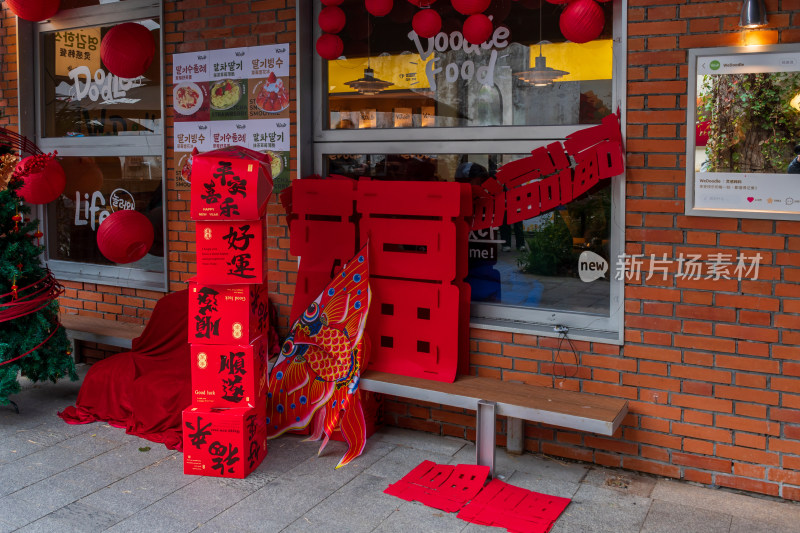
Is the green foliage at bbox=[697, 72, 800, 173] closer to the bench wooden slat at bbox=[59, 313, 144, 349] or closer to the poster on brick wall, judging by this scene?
the poster on brick wall

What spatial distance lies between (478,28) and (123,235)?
105 inches

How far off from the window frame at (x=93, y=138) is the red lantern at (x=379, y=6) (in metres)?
1.78

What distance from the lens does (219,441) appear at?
13.2 ft

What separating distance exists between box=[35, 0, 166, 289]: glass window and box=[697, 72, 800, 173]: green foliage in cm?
380

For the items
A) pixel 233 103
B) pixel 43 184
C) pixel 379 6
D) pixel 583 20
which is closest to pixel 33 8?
pixel 43 184

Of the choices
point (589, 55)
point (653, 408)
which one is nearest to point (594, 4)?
point (589, 55)

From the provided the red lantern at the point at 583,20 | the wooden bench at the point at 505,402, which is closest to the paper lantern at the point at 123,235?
the wooden bench at the point at 505,402

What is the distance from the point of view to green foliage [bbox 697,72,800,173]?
3.57 m

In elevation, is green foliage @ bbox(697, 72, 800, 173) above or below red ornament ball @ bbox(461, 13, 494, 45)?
below

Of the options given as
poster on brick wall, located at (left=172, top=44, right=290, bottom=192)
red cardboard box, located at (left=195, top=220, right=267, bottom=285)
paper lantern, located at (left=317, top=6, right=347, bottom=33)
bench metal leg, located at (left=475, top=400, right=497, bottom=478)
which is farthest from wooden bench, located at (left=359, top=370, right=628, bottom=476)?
paper lantern, located at (left=317, top=6, right=347, bottom=33)

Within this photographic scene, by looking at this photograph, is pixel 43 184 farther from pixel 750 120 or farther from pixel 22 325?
pixel 750 120

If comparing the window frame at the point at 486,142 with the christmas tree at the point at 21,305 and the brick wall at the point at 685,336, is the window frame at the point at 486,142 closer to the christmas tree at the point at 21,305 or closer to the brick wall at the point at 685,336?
the brick wall at the point at 685,336

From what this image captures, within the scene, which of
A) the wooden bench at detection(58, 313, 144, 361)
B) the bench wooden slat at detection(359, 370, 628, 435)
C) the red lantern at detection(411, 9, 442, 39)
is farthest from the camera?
the wooden bench at detection(58, 313, 144, 361)

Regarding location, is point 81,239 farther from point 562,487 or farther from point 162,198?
point 562,487
